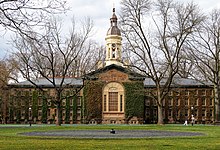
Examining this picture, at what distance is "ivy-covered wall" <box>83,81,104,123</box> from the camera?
224 ft

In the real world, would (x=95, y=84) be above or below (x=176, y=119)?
above

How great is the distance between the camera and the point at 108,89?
68875 mm

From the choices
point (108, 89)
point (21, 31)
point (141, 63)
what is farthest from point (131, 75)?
point (21, 31)

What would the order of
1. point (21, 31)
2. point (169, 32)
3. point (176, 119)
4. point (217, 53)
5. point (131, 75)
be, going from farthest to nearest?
point (176, 119) < point (131, 75) < point (217, 53) < point (169, 32) < point (21, 31)

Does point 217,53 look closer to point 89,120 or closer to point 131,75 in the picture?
point 131,75

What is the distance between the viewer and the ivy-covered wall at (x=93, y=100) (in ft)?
224

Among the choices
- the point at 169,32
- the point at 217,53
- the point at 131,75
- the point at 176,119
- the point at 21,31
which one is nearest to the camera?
the point at 21,31

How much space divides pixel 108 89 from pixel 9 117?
17258mm

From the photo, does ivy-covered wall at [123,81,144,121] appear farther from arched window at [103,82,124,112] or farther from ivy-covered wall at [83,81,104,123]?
ivy-covered wall at [83,81,104,123]

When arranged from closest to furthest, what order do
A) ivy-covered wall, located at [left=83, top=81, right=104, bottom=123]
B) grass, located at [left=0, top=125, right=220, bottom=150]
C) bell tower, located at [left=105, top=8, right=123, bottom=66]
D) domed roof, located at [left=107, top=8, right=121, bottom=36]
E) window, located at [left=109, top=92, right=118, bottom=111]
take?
1. grass, located at [left=0, top=125, right=220, bottom=150]
2. ivy-covered wall, located at [left=83, top=81, right=104, bottom=123]
3. window, located at [left=109, top=92, right=118, bottom=111]
4. bell tower, located at [left=105, top=8, right=123, bottom=66]
5. domed roof, located at [left=107, top=8, right=121, bottom=36]

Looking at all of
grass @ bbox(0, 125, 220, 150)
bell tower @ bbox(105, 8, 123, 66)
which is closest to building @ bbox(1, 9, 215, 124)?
bell tower @ bbox(105, 8, 123, 66)

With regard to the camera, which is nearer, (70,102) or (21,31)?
(21,31)

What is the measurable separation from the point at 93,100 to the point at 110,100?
2722 millimetres

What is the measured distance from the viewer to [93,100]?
6862 centimetres
